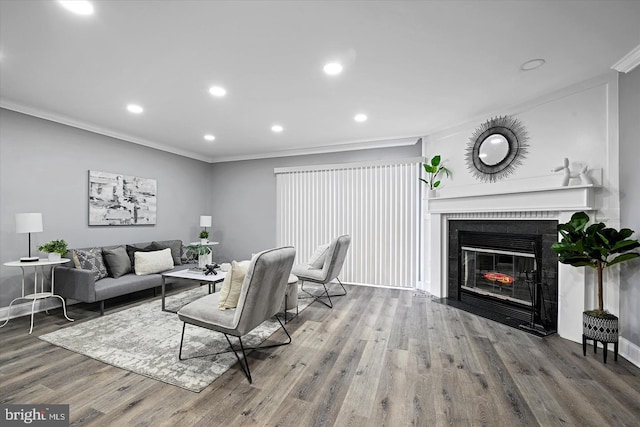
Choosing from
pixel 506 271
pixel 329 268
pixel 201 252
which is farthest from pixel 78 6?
pixel 506 271

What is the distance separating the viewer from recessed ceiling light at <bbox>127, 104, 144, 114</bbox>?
3578 millimetres

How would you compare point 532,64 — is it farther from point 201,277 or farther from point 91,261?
point 91,261

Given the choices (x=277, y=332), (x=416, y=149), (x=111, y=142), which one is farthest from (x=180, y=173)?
(x=416, y=149)

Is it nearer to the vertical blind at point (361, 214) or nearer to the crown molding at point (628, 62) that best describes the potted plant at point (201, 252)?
the vertical blind at point (361, 214)

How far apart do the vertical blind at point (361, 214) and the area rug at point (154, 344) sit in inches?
92.7

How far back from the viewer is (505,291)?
381 cm

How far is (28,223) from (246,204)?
3498 millimetres

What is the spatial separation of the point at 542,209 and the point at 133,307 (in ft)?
16.8

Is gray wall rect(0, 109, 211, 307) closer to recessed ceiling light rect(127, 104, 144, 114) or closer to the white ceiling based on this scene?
the white ceiling

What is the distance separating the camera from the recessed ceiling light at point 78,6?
6.03 feet

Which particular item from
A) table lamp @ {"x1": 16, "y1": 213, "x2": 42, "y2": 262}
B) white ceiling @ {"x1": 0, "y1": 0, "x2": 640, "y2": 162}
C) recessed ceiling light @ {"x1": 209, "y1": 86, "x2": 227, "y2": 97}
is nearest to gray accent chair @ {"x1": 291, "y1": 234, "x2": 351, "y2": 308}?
white ceiling @ {"x1": 0, "y1": 0, "x2": 640, "y2": 162}

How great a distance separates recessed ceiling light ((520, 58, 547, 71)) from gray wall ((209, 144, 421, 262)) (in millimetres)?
3390

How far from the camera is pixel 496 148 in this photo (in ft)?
12.2

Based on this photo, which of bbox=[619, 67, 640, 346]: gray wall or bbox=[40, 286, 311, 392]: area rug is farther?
bbox=[619, 67, 640, 346]: gray wall
